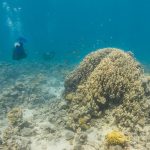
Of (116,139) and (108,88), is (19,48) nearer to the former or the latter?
(108,88)

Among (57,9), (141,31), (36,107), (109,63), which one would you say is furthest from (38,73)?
(57,9)

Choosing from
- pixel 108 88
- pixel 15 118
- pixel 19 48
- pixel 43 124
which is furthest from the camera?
pixel 19 48

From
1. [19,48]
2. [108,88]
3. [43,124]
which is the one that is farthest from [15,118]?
[19,48]

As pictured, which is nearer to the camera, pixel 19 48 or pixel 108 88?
pixel 108 88

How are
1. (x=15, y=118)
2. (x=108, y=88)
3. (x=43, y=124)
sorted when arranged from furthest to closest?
(x=43, y=124), (x=15, y=118), (x=108, y=88)

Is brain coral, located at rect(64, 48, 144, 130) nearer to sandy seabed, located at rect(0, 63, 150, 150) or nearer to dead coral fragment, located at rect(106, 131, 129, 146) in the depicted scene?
sandy seabed, located at rect(0, 63, 150, 150)

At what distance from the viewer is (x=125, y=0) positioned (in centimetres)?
12925

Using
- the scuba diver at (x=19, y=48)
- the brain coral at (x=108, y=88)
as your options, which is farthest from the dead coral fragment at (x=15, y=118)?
the scuba diver at (x=19, y=48)

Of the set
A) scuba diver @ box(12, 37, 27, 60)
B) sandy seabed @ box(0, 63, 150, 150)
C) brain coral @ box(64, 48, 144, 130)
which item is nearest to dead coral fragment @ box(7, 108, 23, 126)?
sandy seabed @ box(0, 63, 150, 150)

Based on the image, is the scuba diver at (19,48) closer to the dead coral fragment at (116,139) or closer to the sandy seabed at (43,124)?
the sandy seabed at (43,124)

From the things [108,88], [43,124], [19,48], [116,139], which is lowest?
[116,139]

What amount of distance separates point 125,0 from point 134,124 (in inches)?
4970

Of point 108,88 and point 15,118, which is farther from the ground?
point 108,88

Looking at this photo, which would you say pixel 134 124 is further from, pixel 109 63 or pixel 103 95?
pixel 109 63
